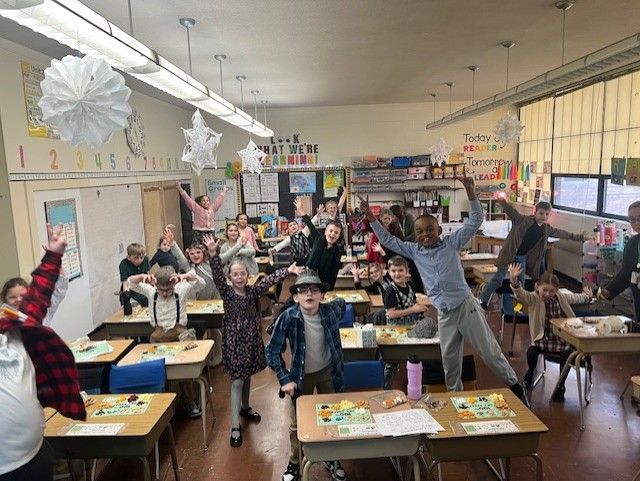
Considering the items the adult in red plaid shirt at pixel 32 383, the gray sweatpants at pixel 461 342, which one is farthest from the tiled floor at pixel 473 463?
the adult in red plaid shirt at pixel 32 383

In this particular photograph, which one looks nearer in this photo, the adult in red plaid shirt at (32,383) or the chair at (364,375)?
the adult in red plaid shirt at (32,383)

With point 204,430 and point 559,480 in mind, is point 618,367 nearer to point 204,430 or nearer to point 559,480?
point 559,480

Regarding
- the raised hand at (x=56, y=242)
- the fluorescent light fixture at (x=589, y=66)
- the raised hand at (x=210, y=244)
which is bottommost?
the raised hand at (x=210, y=244)

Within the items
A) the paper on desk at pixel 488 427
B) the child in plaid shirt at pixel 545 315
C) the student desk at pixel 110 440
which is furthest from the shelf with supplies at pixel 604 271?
the student desk at pixel 110 440

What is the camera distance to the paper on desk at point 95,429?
2.62m

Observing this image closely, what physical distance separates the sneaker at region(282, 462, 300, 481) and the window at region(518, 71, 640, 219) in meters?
6.49

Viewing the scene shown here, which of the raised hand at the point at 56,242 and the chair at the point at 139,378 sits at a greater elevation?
the raised hand at the point at 56,242

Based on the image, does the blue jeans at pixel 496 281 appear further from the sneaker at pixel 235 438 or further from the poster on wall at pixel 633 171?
the sneaker at pixel 235 438

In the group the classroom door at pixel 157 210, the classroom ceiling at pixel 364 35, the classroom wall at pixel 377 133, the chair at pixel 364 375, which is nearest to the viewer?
the chair at pixel 364 375

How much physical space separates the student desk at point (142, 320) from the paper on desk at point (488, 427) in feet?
9.89

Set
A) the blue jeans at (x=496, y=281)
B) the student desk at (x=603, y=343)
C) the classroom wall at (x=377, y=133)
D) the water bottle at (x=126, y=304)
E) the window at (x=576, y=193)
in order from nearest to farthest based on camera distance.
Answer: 1. the student desk at (x=603, y=343)
2. the water bottle at (x=126, y=304)
3. the blue jeans at (x=496, y=281)
4. the window at (x=576, y=193)
5. the classroom wall at (x=377, y=133)

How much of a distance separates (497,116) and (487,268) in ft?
19.6

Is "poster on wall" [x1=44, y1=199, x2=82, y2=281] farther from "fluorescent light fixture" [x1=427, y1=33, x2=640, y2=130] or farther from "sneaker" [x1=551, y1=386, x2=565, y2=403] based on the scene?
"fluorescent light fixture" [x1=427, y1=33, x2=640, y2=130]

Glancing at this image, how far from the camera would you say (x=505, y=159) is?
1130 centimetres
